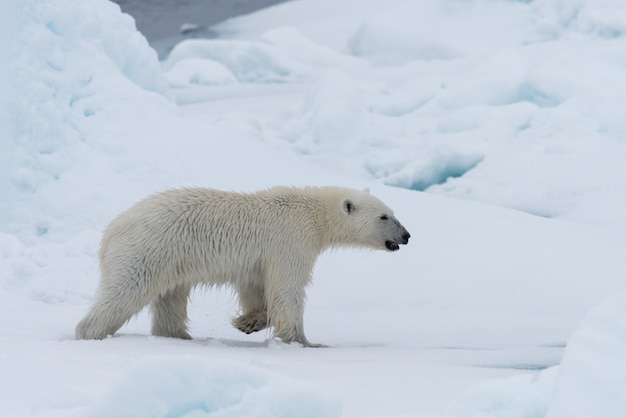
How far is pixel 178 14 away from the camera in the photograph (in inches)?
1201

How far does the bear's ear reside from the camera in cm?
530

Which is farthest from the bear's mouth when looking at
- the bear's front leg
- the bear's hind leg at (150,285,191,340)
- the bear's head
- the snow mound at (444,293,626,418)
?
the snow mound at (444,293,626,418)

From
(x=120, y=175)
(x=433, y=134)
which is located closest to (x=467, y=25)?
(x=433, y=134)

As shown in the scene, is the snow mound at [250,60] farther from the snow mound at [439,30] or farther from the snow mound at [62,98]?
the snow mound at [62,98]

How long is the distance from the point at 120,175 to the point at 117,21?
6.40 feet

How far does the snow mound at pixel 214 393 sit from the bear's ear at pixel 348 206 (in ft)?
9.11

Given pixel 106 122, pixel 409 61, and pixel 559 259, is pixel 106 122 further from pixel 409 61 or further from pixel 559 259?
pixel 409 61

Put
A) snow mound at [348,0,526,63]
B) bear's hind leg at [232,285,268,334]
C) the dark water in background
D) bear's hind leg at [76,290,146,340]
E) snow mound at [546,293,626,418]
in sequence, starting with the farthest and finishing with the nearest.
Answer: the dark water in background → snow mound at [348,0,526,63] → bear's hind leg at [232,285,268,334] → bear's hind leg at [76,290,146,340] → snow mound at [546,293,626,418]

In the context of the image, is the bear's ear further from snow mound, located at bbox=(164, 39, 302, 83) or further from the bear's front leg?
snow mound, located at bbox=(164, 39, 302, 83)

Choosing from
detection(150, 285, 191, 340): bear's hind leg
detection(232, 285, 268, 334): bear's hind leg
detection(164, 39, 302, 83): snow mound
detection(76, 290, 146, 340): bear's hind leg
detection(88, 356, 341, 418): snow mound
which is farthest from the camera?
detection(164, 39, 302, 83): snow mound

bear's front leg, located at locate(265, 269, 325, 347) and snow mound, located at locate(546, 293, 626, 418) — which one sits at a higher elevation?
snow mound, located at locate(546, 293, 626, 418)

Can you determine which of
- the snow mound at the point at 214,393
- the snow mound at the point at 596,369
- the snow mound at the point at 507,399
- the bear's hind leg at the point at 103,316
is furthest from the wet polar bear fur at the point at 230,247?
the snow mound at the point at 596,369

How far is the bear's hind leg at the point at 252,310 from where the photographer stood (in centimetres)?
526

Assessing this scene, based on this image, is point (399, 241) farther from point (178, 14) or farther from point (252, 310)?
point (178, 14)
